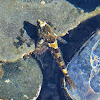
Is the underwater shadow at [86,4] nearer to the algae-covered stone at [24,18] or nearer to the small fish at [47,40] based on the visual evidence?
the algae-covered stone at [24,18]

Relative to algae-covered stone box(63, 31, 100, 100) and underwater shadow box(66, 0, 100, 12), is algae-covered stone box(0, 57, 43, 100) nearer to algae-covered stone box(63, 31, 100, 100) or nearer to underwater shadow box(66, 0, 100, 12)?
algae-covered stone box(63, 31, 100, 100)

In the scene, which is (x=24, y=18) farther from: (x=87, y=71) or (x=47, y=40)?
(x=87, y=71)

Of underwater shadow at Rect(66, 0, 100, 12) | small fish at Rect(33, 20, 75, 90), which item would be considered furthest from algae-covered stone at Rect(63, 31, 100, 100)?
underwater shadow at Rect(66, 0, 100, 12)

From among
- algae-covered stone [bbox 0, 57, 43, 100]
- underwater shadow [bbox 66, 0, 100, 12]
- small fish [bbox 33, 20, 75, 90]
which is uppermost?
underwater shadow [bbox 66, 0, 100, 12]

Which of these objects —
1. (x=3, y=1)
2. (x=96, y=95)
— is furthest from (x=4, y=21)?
(x=96, y=95)

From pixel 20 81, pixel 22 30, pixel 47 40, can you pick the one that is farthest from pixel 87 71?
pixel 22 30

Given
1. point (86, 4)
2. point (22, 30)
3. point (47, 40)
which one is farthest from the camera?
point (86, 4)
